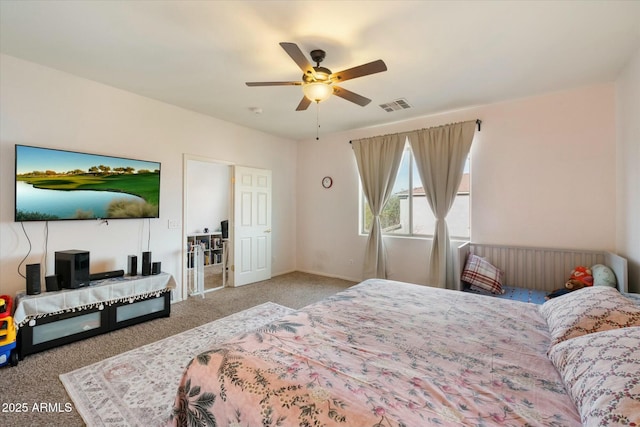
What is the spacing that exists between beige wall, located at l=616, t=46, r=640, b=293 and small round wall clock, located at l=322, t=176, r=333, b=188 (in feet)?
12.9

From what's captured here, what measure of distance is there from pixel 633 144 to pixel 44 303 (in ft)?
18.9

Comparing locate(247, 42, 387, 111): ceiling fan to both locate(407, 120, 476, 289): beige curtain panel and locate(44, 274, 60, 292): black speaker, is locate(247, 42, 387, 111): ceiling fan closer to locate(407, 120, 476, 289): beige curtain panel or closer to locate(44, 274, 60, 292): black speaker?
locate(407, 120, 476, 289): beige curtain panel

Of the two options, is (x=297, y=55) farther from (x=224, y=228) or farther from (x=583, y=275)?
(x=224, y=228)

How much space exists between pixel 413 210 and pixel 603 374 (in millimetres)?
3772

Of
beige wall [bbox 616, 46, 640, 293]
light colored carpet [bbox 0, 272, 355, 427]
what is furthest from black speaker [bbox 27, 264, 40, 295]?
beige wall [bbox 616, 46, 640, 293]

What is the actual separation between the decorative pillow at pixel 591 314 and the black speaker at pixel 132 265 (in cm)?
395

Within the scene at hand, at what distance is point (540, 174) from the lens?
11.7 ft

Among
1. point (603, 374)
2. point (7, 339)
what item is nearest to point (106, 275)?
point (7, 339)

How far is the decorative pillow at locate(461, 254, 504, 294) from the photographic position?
332 cm

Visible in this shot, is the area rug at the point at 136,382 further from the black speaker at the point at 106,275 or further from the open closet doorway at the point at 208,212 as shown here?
the open closet doorway at the point at 208,212

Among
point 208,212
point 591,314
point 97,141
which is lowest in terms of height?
point 591,314

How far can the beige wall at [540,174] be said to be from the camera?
10.7ft

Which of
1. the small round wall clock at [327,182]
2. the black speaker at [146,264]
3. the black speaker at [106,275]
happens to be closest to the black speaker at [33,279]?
the black speaker at [106,275]

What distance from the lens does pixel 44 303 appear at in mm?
2551
